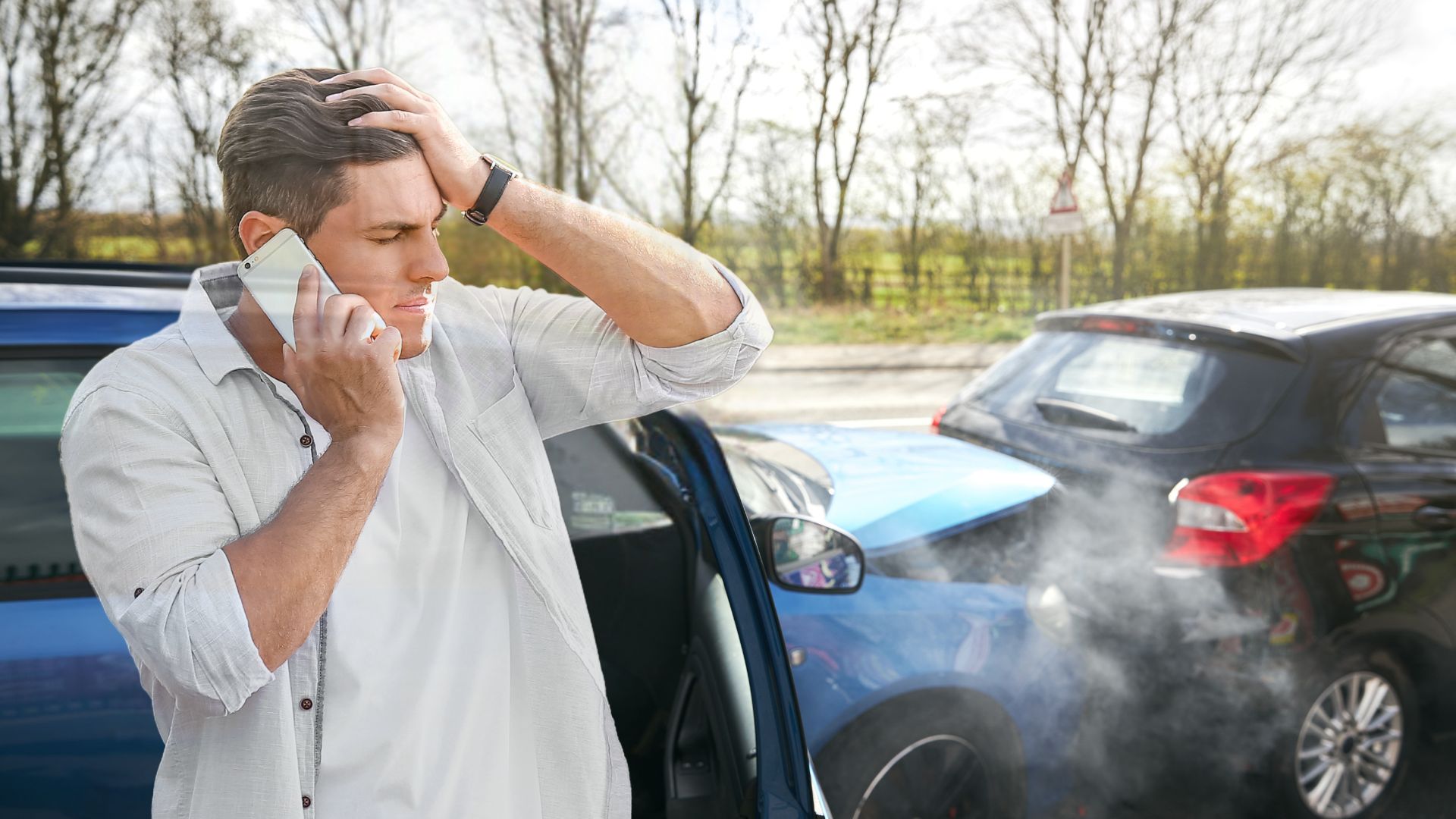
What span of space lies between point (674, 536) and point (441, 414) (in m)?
0.78

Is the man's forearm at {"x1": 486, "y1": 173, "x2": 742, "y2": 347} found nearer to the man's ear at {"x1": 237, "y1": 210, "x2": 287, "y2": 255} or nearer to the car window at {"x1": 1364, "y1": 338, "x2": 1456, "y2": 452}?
the man's ear at {"x1": 237, "y1": 210, "x2": 287, "y2": 255}

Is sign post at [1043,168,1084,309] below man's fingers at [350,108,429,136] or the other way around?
the other way around

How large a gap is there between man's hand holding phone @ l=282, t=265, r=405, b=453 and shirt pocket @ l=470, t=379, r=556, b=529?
21cm

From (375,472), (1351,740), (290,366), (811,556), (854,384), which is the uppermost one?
(290,366)

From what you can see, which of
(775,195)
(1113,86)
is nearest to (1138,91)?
(1113,86)

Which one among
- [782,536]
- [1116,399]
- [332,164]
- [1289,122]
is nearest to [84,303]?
[332,164]

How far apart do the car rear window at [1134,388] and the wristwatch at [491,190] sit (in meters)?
2.23

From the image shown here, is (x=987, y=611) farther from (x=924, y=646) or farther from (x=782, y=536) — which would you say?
(x=782, y=536)

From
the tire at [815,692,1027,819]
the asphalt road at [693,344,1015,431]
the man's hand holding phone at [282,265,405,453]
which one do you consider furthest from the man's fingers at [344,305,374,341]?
the asphalt road at [693,344,1015,431]

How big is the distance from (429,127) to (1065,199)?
9.00 m

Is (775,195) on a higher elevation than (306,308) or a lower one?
higher

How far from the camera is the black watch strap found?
3.77 feet

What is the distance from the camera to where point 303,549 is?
912 millimetres

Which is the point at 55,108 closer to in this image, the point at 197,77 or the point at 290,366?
the point at 197,77
